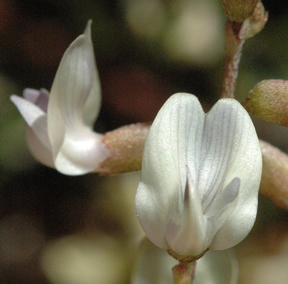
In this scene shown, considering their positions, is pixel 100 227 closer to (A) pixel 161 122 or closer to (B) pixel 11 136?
(B) pixel 11 136

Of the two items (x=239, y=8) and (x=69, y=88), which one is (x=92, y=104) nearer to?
(x=69, y=88)

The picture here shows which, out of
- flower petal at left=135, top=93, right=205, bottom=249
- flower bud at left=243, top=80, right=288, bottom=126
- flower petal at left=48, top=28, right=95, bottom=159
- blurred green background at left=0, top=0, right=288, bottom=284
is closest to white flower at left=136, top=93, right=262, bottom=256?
flower petal at left=135, top=93, right=205, bottom=249

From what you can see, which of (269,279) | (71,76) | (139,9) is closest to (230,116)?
(71,76)

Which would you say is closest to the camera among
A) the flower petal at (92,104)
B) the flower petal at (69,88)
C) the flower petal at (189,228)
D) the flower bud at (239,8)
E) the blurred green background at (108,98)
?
the flower petal at (189,228)

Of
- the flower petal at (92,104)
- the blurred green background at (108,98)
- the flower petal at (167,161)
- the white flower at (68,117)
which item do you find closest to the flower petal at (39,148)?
the white flower at (68,117)

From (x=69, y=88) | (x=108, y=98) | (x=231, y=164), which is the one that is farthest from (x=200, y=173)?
(x=108, y=98)

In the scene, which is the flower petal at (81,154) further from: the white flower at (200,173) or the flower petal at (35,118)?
the white flower at (200,173)
